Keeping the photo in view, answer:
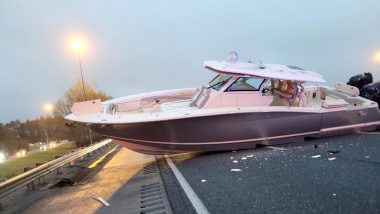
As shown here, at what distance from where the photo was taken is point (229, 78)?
8953 mm

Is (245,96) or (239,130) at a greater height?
(245,96)

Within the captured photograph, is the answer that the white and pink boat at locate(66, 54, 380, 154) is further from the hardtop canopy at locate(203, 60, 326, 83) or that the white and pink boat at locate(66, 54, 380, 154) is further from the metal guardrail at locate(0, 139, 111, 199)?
the metal guardrail at locate(0, 139, 111, 199)

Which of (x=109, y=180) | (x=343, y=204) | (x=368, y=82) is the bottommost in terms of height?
(x=109, y=180)

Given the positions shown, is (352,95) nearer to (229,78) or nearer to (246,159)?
(229,78)

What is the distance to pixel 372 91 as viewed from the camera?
447 inches

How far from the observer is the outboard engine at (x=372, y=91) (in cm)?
1125

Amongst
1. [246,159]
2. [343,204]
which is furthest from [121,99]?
[343,204]

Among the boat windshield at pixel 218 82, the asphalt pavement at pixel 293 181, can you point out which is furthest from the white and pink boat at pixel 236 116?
the asphalt pavement at pixel 293 181

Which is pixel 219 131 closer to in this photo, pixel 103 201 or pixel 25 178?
pixel 103 201

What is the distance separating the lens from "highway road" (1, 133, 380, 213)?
3434mm

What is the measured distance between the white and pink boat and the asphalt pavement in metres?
1.13

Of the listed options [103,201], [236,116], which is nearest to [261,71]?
[236,116]

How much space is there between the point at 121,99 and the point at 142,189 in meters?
5.64

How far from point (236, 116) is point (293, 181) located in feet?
12.5
